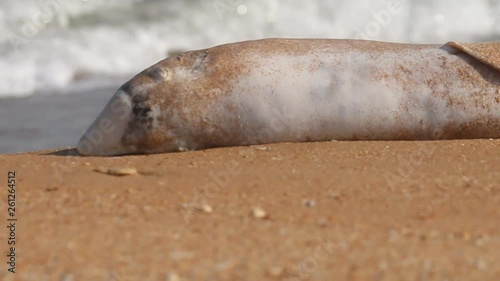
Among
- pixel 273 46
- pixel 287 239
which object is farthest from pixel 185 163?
pixel 287 239

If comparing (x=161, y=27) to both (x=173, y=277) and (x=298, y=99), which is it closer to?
(x=298, y=99)

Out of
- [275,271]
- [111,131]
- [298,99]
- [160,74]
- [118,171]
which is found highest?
[160,74]

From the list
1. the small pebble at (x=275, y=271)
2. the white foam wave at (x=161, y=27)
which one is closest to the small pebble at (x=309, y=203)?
the small pebble at (x=275, y=271)

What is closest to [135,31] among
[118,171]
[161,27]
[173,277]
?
[161,27]

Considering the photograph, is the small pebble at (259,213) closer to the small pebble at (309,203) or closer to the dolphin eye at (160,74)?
the small pebble at (309,203)

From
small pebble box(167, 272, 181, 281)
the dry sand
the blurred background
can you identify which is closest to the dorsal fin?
the dry sand

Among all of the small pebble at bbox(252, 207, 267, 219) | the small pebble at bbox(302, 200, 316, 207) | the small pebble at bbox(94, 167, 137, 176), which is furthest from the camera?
the small pebble at bbox(94, 167, 137, 176)

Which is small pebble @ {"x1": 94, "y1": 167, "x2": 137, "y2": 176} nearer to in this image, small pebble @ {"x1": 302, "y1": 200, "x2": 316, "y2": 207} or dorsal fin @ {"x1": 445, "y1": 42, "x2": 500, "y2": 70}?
small pebble @ {"x1": 302, "y1": 200, "x2": 316, "y2": 207}
